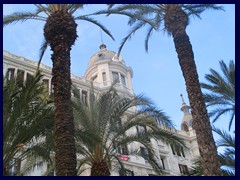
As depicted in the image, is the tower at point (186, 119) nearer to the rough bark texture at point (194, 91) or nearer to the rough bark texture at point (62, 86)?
the rough bark texture at point (194, 91)

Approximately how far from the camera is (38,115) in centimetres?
1366

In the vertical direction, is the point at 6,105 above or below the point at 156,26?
below

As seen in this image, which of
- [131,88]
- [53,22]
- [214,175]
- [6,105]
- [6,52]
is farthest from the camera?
[131,88]

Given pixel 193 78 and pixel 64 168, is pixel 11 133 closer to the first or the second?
pixel 64 168

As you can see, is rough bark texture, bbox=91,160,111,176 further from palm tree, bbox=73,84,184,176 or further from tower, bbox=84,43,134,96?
tower, bbox=84,43,134,96

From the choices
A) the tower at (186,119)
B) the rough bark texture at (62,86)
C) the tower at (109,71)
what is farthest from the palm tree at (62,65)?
the tower at (186,119)

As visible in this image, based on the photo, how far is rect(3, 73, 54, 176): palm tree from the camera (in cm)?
1297

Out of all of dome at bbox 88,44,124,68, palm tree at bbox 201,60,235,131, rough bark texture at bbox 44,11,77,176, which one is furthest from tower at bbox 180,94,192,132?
rough bark texture at bbox 44,11,77,176

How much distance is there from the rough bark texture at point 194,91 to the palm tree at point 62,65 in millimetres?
3704

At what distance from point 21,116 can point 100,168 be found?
4889 mm

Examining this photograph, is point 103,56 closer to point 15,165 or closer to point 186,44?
point 15,165

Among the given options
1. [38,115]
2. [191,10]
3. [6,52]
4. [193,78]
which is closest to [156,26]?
[191,10]

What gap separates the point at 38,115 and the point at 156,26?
22.4 ft

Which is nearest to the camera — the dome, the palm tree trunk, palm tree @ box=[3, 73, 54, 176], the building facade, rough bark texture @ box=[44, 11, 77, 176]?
rough bark texture @ box=[44, 11, 77, 176]
